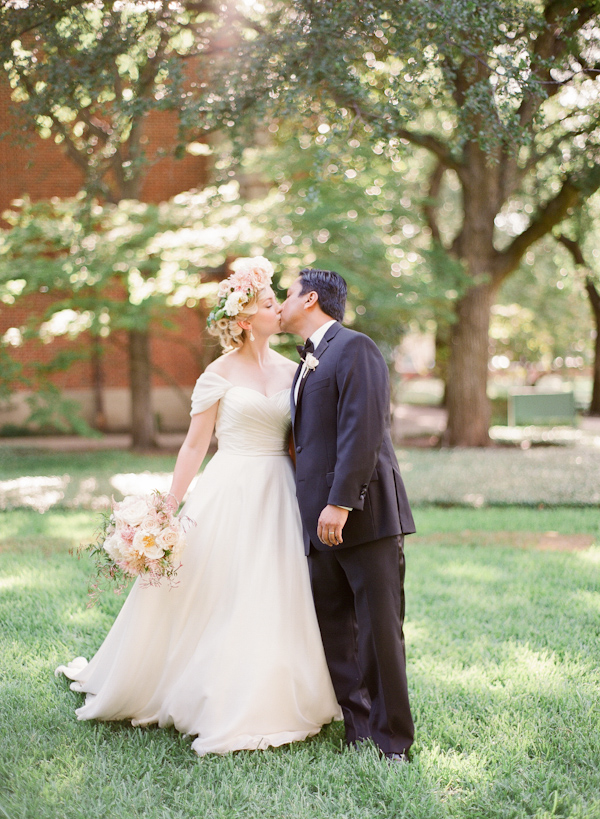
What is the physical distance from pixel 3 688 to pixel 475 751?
2356 millimetres

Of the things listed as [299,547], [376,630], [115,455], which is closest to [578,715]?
[376,630]

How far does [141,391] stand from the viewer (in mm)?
13367

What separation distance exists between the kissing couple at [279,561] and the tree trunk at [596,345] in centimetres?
1823

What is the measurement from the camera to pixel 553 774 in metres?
2.95

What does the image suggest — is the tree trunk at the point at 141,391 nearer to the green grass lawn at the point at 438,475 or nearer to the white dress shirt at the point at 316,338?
the green grass lawn at the point at 438,475

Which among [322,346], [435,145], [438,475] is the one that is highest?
[435,145]

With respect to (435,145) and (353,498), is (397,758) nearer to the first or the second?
(353,498)

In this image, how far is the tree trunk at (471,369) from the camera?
1311 cm

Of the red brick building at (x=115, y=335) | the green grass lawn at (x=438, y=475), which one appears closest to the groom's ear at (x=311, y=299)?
the green grass lawn at (x=438, y=475)

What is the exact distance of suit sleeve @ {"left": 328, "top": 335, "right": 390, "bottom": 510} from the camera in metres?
2.92

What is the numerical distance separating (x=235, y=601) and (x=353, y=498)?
820 mm

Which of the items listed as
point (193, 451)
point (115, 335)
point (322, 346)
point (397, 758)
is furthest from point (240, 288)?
point (115, 335)

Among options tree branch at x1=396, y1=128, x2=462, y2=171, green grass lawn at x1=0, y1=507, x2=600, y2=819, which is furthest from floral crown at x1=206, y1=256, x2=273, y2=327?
tree branch at x1=396, y1=128, x2=462, y2=171

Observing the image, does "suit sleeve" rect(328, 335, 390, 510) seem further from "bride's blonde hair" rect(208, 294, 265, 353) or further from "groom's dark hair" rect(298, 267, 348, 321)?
"bride's blonde hair" rect(208, 294, 265, 353)
